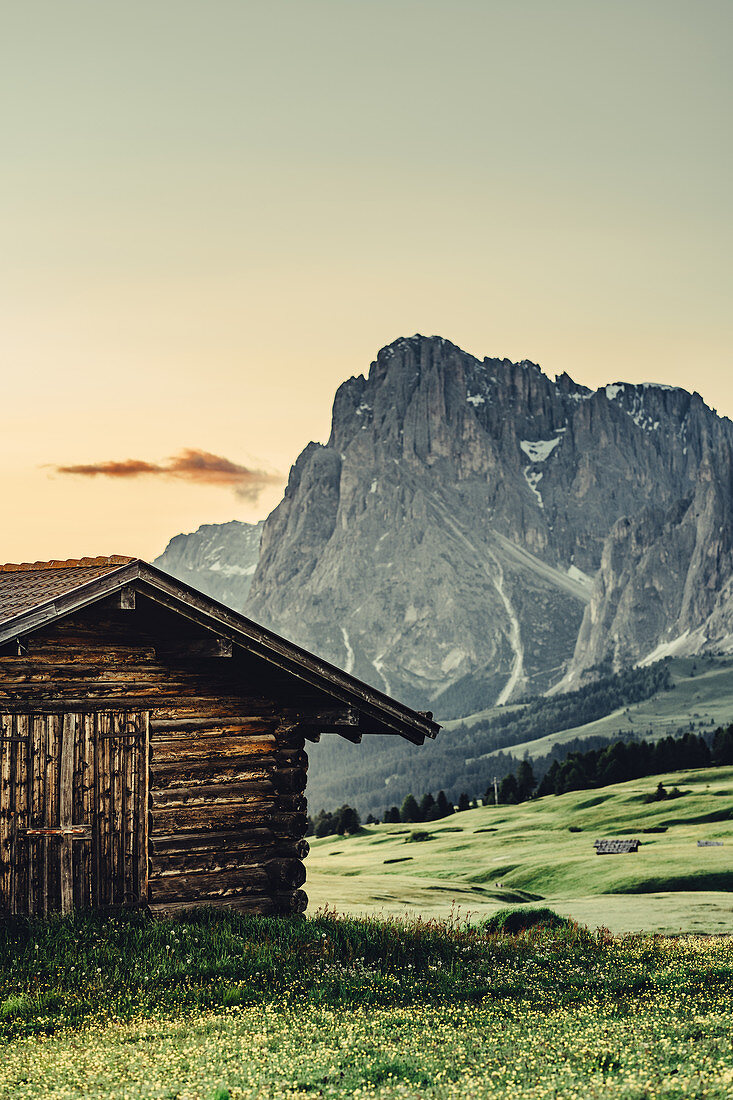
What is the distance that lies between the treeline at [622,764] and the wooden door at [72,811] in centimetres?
11457

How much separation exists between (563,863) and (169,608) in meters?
52.4

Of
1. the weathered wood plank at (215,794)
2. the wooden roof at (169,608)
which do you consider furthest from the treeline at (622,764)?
the weathered wood plank at (215,794)

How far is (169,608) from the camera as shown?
16.4 meters

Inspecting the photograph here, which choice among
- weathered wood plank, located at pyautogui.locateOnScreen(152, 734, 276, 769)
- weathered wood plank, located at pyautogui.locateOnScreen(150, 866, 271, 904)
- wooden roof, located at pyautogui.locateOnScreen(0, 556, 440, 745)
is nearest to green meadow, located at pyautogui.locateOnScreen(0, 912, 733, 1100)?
weathered wood plank, located at pyautogui.locateOnScreen(150, 866, 271, 904)

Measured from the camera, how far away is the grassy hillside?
3853 centimetres

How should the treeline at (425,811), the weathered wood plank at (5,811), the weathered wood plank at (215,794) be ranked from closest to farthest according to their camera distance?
the weathered wood plank at (5,811) < the weathered wood plank at (215,794) < the treeline at (425,811)

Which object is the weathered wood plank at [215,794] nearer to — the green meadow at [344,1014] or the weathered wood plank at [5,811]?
the green meadow at [344,1014]

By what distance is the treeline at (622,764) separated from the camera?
5015 inches

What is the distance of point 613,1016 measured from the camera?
1177cm

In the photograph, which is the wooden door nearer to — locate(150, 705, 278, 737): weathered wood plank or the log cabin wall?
the log cabin wall

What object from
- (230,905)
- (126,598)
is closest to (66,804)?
(126,598)

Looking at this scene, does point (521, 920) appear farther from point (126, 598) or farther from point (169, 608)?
point (126, 598)

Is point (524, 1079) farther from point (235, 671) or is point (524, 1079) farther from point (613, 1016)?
point (235, 671)

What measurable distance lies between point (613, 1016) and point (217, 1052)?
14.9 ft
